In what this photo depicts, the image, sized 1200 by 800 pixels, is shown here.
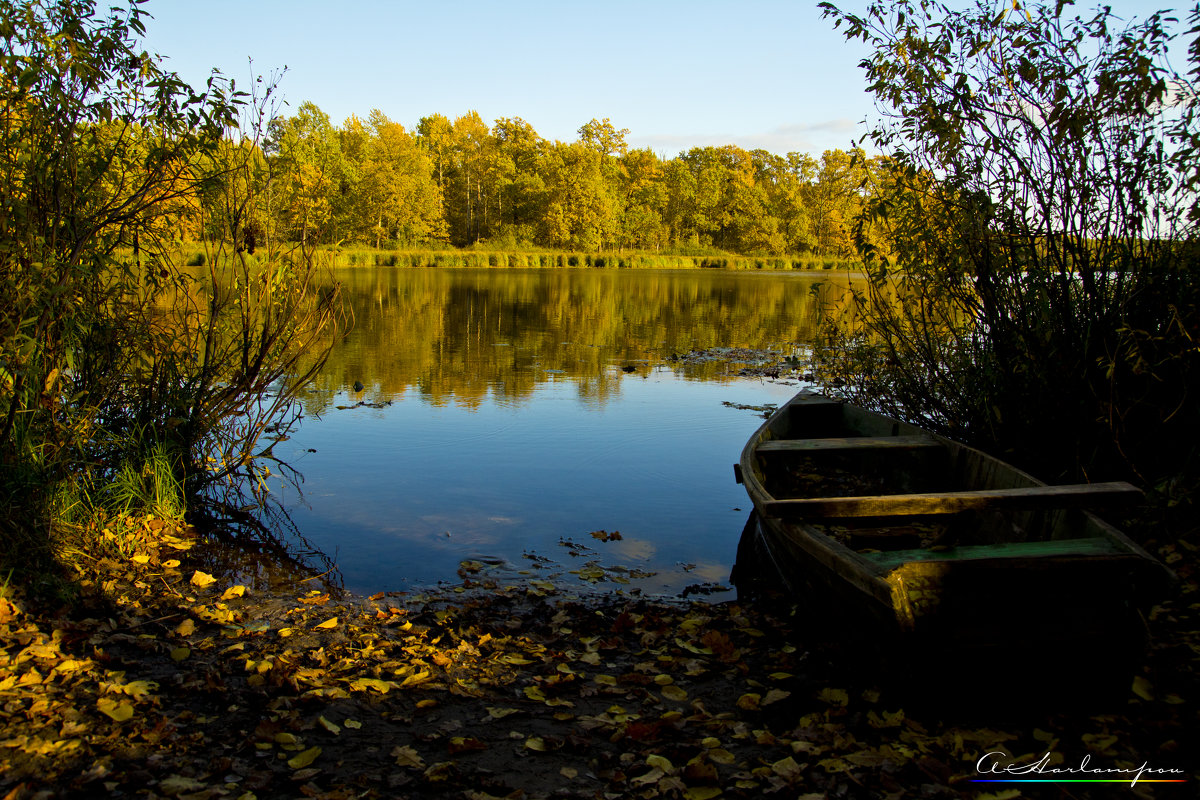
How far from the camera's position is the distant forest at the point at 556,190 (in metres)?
64.9

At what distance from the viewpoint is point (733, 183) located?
87.2m

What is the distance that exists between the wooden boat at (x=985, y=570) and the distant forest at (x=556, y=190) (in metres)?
48.3

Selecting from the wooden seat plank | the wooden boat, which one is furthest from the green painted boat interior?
the wooden seat plank

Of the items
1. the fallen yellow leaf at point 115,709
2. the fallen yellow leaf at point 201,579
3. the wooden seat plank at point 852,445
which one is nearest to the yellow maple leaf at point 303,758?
the fallen yellow leaf at point 115,709

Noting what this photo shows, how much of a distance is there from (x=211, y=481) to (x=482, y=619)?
3574 millimetres

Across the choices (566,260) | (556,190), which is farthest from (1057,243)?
(556,190)

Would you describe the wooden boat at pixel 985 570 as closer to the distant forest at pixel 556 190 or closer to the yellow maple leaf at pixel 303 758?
the yellow maple leaf at pixel 303 758

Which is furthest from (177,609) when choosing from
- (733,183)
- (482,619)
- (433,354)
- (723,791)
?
(733,183)

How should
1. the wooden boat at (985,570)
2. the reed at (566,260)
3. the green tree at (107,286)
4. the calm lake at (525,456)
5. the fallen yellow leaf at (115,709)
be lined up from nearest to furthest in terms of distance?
the fallen yellow leaf at (115,709), the wooden boat at (985,570), the green tree at (107,286), the calm lake at (525,456), the reed at (566,260)

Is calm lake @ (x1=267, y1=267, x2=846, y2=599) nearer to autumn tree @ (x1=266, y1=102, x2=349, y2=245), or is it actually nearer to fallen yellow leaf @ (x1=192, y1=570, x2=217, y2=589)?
fallen yellow leaf @ (x1=192, y1=570, x2=217, y2=589)

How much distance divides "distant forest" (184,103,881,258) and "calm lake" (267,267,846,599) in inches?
1431

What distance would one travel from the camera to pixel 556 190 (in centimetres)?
7219

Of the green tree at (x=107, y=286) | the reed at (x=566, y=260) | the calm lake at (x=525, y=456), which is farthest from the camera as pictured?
the reed at (x=566, y=260)

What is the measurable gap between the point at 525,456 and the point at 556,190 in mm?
65202
